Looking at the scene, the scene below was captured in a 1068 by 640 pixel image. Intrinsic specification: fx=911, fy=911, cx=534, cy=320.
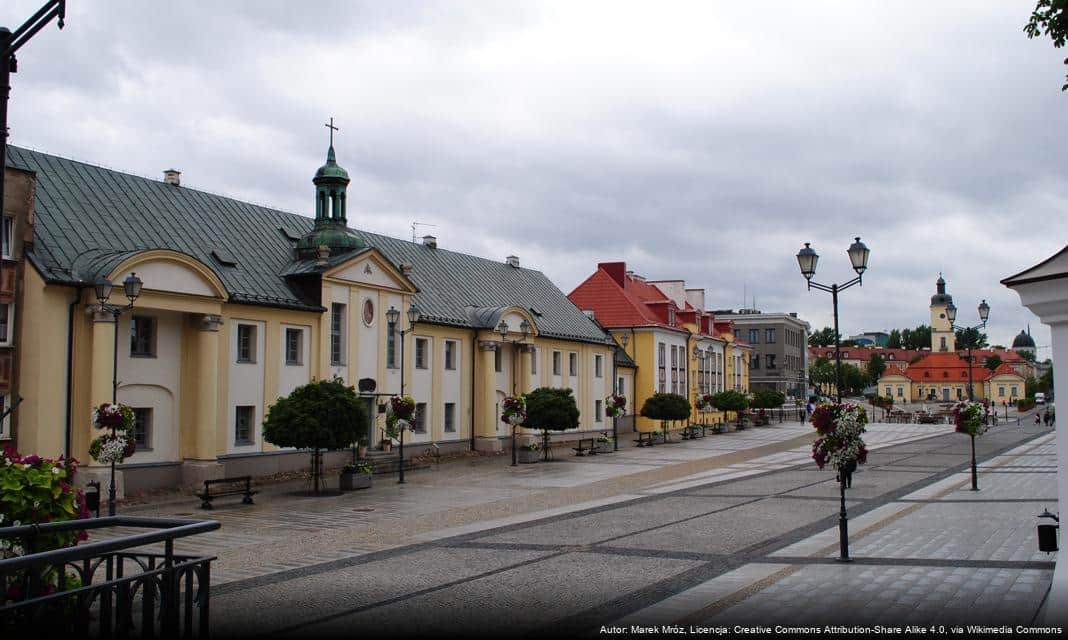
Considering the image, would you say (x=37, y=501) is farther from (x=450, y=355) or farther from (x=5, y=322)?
(x=450, y=355)

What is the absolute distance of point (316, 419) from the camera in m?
26.4

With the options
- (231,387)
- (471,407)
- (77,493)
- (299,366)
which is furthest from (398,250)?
(77,493)

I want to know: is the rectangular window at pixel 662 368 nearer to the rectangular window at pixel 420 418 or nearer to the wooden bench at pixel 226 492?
the rectangular window at pixel 420 418

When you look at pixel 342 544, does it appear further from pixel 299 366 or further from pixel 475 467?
pixel 475 467

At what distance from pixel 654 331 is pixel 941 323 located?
101 metres

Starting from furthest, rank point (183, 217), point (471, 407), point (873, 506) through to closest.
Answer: point (471, 407)
point (183, 217)
point (873, 506)

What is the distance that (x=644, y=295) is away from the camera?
70.7 metres

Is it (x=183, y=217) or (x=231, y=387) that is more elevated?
(x=183, y=217)

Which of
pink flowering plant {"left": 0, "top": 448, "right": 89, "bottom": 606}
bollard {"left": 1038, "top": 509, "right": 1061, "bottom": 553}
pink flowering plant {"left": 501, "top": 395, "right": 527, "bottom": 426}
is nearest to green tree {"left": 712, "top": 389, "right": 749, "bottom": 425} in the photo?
pink flowering plant {"left": 501, "top": 395, "right": 527, "bottom": 426}

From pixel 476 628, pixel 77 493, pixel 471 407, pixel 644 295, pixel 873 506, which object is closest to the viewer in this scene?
pixel 77 493

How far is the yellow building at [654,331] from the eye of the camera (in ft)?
206

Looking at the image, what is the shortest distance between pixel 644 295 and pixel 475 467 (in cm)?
3648

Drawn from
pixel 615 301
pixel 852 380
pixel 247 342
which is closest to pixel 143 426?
pixel 247 342

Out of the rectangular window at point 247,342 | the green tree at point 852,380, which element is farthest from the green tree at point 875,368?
the rectangular window at point 247,342
